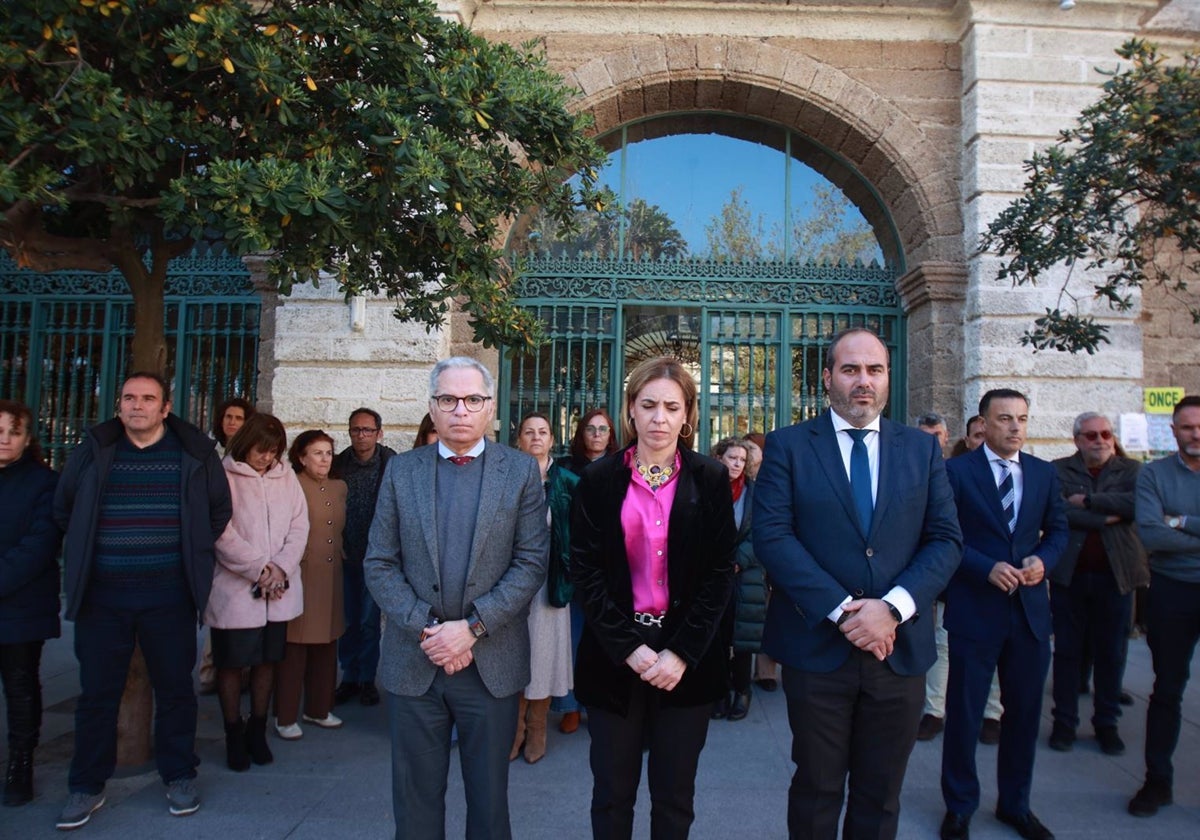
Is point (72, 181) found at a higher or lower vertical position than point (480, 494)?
higher

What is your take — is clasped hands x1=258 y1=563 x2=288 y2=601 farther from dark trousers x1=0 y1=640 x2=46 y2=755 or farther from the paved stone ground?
dark trousers x1=0 y1=640 x2=46 y2=755

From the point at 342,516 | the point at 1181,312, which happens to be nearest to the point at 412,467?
the point at 342,516

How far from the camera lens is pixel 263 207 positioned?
365 cm

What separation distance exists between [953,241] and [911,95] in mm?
1612

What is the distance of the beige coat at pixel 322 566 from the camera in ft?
15.6

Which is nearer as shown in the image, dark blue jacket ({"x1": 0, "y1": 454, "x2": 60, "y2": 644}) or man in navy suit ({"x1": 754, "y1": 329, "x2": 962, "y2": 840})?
man in navy suit ({"x1": 754, "y1": 329, "x2": 962, "y2": 840})

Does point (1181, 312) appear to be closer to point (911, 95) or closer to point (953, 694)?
point (911, 95)

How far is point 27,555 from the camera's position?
3906 millimetres

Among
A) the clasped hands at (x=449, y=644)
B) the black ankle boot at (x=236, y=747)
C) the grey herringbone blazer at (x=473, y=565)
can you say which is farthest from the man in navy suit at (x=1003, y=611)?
the black ankle boot at (x=236, y=747)

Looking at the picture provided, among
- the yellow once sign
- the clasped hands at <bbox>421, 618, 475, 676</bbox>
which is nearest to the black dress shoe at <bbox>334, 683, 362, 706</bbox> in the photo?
the clasped hands at <bbox>421, 618, 475, 676</bbox>

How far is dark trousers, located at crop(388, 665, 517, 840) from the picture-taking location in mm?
2922

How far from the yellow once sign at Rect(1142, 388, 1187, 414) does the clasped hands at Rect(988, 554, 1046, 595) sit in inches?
215

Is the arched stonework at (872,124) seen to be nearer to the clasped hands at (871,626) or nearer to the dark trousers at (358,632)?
the dark trousers at (358,632)

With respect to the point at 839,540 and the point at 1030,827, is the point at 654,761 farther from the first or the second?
the point at 1030,827
